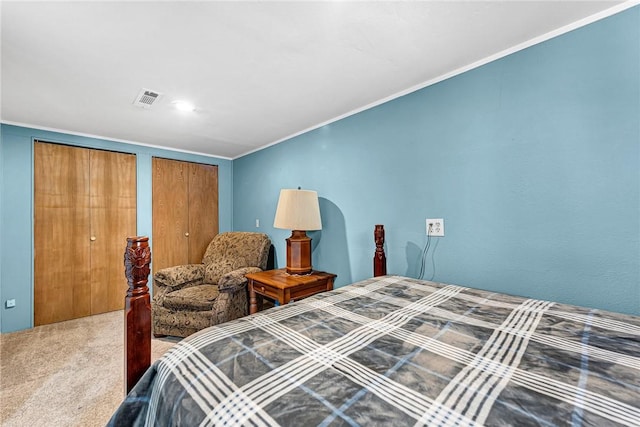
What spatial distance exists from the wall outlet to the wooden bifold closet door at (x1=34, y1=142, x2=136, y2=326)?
3450 millimetres

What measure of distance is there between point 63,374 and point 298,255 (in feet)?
6.38

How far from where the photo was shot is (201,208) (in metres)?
3.91

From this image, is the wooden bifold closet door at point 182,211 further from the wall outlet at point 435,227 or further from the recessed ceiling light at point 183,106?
the wall outlet at point 435,227

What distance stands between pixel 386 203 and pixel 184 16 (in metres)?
1.76

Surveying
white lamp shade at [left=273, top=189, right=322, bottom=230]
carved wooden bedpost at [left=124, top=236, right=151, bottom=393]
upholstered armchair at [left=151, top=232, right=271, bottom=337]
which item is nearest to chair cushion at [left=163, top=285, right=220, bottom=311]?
upholstered armchair at [left=151, top=232, right=271, bottom=337]

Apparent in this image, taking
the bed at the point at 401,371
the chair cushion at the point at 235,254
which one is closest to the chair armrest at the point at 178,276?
the chair cushion at the point at 235,254

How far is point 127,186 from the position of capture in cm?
331

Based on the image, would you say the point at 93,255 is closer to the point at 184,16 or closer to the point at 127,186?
the point at 127,186

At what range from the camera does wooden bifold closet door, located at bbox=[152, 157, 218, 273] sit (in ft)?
11.6

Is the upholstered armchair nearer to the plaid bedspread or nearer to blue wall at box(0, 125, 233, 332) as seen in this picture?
blue wall at box(0, 125, 233, 332)

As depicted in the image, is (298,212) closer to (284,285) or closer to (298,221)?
(298,221)

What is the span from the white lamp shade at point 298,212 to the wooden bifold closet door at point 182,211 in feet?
6.52

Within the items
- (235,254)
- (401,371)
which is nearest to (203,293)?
(235,254)

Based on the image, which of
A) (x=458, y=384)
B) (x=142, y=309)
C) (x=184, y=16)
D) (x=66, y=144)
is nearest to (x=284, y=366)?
(x=458, y=384)
